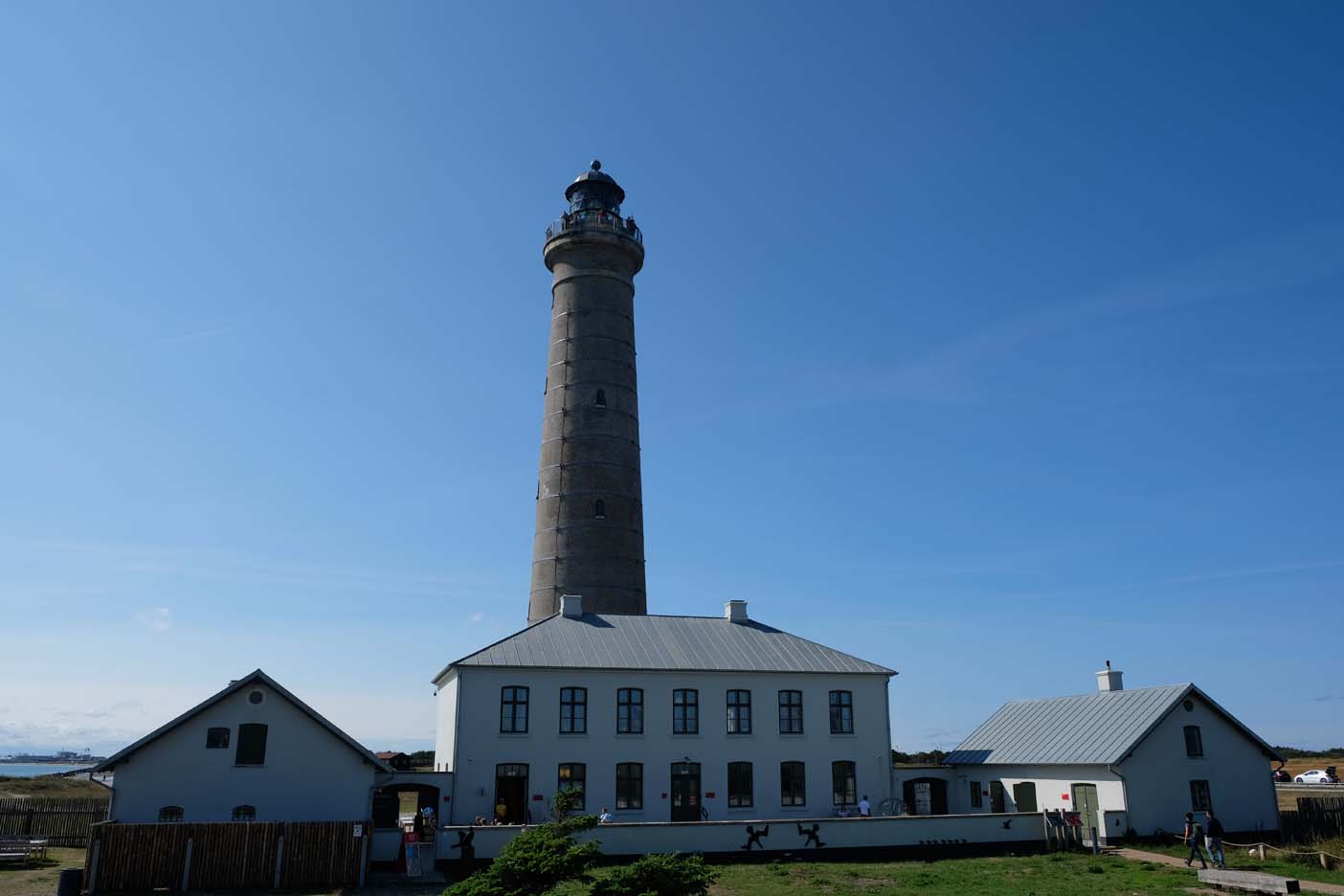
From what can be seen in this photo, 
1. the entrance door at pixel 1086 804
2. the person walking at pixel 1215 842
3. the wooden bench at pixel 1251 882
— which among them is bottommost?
the wooden bench at pixel 1251 882

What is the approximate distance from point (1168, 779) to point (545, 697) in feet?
57.2

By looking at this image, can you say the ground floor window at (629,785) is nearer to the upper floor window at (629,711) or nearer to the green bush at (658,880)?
the upper floor window at (629,711)

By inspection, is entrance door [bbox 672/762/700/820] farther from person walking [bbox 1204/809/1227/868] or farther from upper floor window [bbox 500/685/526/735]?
person walking [bbox 1204/809/1227/868]

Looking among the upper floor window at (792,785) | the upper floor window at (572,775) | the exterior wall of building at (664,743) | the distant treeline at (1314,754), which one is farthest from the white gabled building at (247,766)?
the distant treeline at (1314,754)

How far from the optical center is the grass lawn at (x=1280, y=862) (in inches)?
841

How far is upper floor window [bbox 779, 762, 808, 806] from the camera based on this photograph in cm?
2980

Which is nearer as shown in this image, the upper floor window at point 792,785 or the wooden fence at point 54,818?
Answer: the wooden fence at point 54,818

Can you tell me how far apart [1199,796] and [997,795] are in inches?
224

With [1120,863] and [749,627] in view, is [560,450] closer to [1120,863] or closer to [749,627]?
[749,627]

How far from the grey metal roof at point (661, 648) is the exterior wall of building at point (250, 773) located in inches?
169

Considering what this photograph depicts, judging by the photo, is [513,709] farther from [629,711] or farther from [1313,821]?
[1313,821]

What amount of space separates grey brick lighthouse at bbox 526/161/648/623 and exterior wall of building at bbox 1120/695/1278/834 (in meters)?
17.6

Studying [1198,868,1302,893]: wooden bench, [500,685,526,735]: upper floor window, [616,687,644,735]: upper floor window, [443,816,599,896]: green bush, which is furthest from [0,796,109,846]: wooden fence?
[1198,868,1302,893]: wooden bench

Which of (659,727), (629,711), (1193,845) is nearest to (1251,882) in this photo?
(1193,845)
